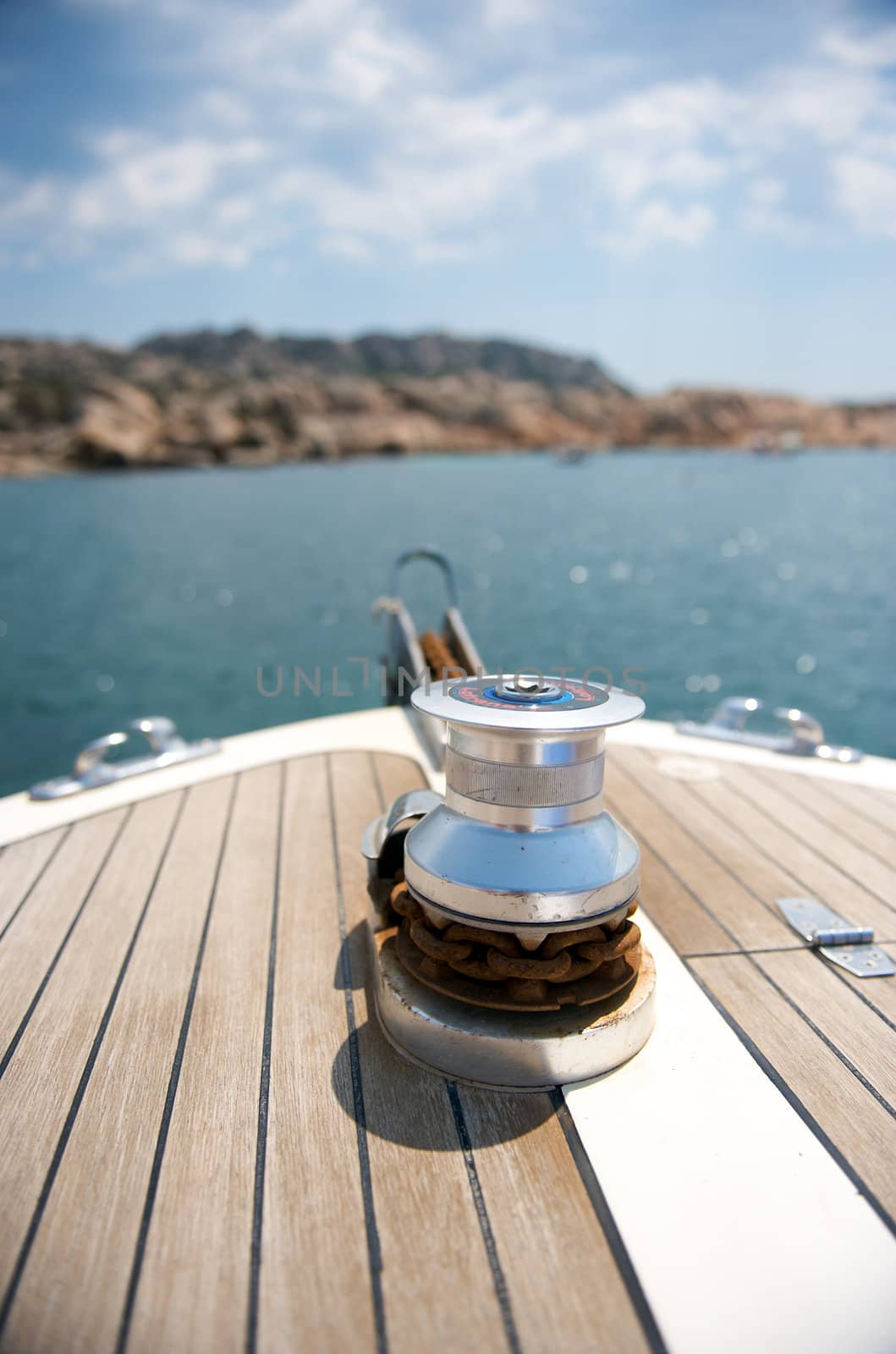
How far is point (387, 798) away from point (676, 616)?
15.5m

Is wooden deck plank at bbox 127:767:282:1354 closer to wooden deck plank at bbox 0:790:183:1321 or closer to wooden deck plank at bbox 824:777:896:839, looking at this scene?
wooden deck plank at bbox 0:790:183:1321

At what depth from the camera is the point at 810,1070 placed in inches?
61.3

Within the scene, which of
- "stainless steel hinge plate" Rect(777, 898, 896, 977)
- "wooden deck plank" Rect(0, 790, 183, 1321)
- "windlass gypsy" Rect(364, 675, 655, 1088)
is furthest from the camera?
"stainless steel hinge plate" Rect(777, 898, 896, 977)

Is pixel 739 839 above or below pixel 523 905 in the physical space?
below

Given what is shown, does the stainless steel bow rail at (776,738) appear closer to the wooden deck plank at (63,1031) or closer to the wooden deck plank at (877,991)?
the wooden deck plank at (877,991)

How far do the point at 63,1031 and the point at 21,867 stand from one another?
832 millimetres

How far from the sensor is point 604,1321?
3.55ft

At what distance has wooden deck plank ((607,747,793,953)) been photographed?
2.04 metres

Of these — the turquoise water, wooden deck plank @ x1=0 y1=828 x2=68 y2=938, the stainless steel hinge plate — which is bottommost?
the turquoise water

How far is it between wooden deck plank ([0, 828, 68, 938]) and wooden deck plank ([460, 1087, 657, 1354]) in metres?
1.35

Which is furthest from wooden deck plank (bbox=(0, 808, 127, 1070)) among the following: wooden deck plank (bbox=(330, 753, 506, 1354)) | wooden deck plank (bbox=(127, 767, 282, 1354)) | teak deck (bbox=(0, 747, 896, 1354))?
wooden deck plank (bbox=(330, 753, 506, 1354))

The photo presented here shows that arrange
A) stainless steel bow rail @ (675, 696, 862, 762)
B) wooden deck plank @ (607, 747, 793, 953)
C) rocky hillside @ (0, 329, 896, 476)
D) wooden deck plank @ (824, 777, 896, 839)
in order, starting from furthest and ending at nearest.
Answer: rocky hillside @ (0, 329, 896, 476)
stainless steel bow rail @ (675, 696, 862, 762)
wooden deck plank @ (824, 777, 896, 839)
wooden deck plank @ (607, 747, 793, 953)

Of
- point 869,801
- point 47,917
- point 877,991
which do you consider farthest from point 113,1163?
point 869,801

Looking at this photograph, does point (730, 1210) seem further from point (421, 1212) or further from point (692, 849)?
point (692, 849)
